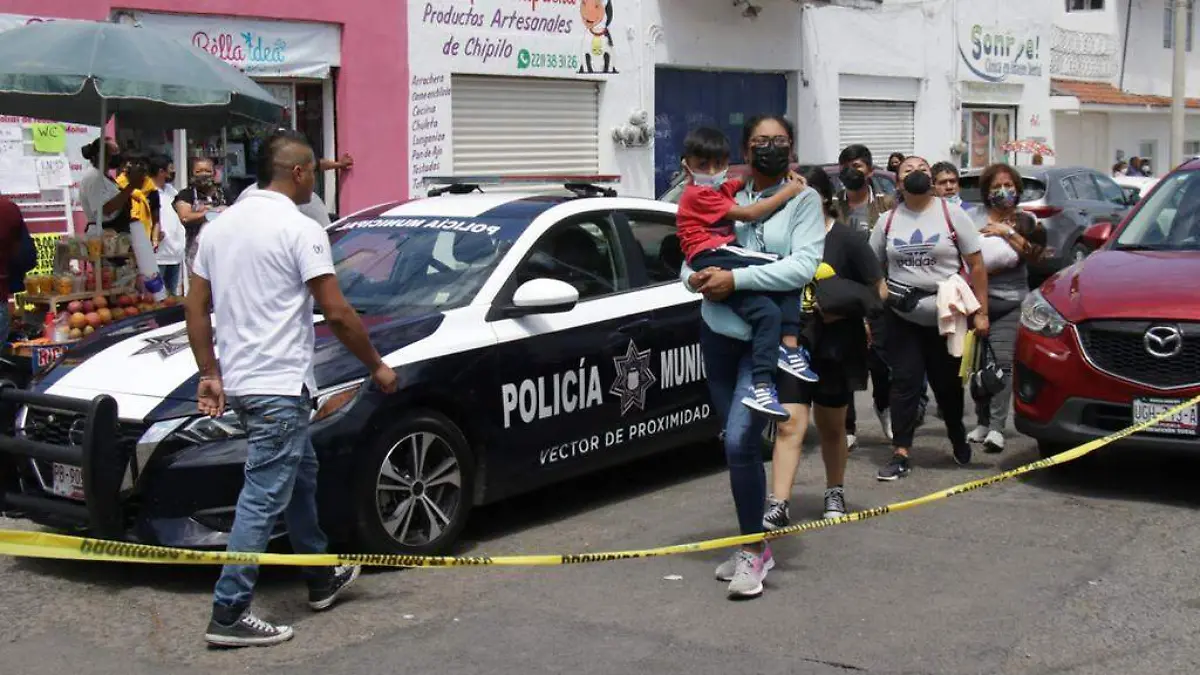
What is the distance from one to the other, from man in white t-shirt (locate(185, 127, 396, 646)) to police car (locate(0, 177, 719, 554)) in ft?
1.51

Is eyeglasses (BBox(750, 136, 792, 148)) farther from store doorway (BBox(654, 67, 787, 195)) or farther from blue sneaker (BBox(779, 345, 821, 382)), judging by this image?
store doorway (BBox(654, 67, 787, 195))

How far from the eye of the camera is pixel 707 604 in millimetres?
5539

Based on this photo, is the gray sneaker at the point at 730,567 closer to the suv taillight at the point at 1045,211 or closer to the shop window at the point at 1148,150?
the suv taillight at the point at 1045,211

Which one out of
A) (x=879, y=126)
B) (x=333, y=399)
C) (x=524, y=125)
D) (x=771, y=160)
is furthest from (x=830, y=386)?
(x=879, y=126)

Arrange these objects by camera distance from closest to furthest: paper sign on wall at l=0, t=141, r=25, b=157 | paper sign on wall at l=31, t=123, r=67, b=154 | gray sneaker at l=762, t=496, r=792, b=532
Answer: gray sneaker at l=762, t=496, r=792, b=532 → paper sign on wall at l=0, t=141, r=25, b=157 → paper sign on wall at l=31, t=123, r=67, b=154

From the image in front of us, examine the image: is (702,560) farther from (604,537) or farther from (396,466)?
(396,466)

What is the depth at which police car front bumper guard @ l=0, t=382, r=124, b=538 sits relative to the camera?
537 centimetres

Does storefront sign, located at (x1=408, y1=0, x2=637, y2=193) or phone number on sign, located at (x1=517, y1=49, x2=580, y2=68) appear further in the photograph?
phone number on sign, located at (x1=517, y1=49, x2=580, y2=68)

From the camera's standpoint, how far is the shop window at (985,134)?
2823cm

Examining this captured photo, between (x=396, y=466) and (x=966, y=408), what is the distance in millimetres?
5641

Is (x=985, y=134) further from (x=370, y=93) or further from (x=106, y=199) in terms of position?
(x=106, y=199)

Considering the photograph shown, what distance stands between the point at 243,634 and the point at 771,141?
2.80 metres

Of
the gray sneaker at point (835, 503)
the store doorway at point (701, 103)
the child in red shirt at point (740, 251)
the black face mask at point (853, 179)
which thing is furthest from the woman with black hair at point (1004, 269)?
the store doorway at point (701, 103)

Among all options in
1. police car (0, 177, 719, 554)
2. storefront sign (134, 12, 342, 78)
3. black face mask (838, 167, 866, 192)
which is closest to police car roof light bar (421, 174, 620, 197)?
police car (0, 177, 719, 554)
